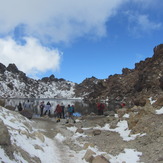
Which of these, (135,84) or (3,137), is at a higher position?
(135,84)

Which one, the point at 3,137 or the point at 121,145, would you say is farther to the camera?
the point at 121,145

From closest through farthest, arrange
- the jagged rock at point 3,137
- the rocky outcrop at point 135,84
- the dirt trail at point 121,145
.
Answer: the jagged rock at point 3,137, the dirt trail at point 121,145, the rocky outcrop at point 135,84

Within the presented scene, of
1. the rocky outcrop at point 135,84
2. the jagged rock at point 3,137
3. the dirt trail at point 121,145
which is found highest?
the rocky outcrop at point 135,84

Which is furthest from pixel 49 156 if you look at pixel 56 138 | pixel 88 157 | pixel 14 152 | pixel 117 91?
pixel 117 91

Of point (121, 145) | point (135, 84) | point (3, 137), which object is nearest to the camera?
point (3, 137)

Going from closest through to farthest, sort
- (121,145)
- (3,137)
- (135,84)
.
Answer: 1. (3,137)
2. (121,145)
3. (135,84)

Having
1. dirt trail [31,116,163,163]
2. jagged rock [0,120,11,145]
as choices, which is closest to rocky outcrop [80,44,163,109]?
dirt trail [31,116,163,163]

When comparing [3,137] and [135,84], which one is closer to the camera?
[3,137]

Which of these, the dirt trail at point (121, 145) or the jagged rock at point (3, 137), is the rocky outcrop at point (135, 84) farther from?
the jagged rock at point (3, 137)

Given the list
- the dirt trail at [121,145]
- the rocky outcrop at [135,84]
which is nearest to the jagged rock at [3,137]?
the dirt trail at [121,145]

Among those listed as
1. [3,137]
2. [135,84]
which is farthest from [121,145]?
[135,84]

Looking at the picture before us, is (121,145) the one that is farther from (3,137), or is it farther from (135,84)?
(135,84)

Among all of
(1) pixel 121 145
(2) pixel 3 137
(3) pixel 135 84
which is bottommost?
(1) pixel 121 145

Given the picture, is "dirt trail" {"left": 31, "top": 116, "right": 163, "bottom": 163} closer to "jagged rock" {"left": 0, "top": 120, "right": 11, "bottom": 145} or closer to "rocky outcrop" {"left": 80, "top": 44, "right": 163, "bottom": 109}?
"jagged rock" {"left": 0, "top": 120, "right": 11, "bottom": 145}
